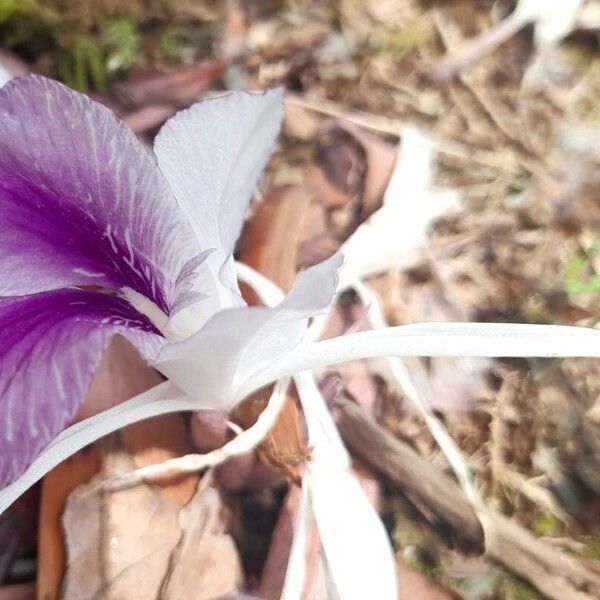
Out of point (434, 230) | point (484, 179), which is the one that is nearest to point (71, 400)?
point (434, 230)

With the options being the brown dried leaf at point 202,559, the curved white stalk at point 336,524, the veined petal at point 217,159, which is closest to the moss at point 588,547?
the curved white stalk at point 336,524

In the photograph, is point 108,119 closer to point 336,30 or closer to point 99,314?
point 99,314

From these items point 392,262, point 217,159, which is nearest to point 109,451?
point 217,159

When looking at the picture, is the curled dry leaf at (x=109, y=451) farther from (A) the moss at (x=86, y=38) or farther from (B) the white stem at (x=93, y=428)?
(A) the moss at (x=86, y=38)

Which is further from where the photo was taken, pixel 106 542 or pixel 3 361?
pixel 106 542

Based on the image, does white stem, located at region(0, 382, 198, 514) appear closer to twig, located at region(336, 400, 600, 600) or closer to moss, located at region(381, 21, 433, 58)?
twig, located at region(336, 400, 600, 600)

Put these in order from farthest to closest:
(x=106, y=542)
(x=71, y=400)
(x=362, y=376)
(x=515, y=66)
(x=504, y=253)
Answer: (x=515, y=66) < (x=504, y=253) < (x=362, y=376) < (x=106, y=542) < (x=71, y=400)
